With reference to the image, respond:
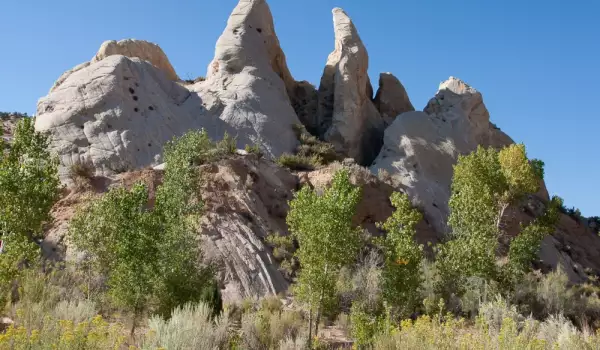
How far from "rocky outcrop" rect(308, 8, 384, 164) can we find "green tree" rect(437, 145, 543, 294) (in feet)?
32.6

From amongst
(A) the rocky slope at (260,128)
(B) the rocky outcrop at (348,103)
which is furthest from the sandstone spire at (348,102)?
(A) the rocky slope at (260,128)

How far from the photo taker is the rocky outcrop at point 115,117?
87.1 feet

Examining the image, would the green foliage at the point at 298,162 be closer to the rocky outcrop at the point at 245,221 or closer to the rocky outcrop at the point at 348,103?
the rocky outcrop at the point at 245,221

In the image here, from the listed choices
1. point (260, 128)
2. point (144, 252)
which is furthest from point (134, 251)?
point (260, 128)

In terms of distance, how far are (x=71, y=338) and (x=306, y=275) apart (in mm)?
8915

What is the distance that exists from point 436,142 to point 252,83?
14.3 meters

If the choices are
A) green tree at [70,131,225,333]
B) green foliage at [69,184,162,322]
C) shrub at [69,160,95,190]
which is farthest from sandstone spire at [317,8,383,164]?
green foliage at [69,184,162,322]

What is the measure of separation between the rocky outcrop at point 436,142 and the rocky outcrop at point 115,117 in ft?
40.4

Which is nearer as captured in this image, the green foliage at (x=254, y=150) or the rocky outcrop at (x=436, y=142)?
the green foliage at (x=254, y=150)

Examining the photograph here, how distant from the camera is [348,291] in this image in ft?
65.8

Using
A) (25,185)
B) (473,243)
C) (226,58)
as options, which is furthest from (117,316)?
(226,58)

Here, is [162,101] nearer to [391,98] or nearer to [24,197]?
[24,197]

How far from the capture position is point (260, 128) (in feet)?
109

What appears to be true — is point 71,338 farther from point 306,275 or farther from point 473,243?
point 473,243
